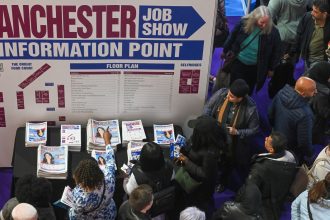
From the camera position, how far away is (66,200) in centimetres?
439

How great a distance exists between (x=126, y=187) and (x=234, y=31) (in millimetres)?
2626

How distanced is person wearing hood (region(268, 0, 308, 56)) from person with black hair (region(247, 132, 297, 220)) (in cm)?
264

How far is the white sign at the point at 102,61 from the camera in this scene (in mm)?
4668

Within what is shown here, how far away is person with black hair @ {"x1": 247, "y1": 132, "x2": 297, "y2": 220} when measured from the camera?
4.46 meters

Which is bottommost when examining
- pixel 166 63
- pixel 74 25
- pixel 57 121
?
pixel 57 121

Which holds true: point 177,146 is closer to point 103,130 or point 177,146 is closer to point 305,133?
point 103,130

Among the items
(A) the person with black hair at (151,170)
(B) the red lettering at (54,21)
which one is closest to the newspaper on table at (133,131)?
(A) the person with black hair at (151,170)

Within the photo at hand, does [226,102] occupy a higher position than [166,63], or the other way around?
[166,63]

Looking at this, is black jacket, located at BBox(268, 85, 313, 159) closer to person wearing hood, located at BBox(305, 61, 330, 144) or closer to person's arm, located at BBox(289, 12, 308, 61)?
person wearing hood, located at BBox(305, 61, 330, 144)

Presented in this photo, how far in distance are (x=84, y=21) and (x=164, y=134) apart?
144cm

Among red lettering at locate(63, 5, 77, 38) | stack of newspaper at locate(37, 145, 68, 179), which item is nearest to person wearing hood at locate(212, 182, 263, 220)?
stack of newspaper at locate(37, 145, 68, 179)

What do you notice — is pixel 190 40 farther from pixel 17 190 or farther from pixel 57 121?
pixel 17 190

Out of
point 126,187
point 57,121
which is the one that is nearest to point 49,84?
→ point 57,121

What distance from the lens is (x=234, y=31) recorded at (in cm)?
604
